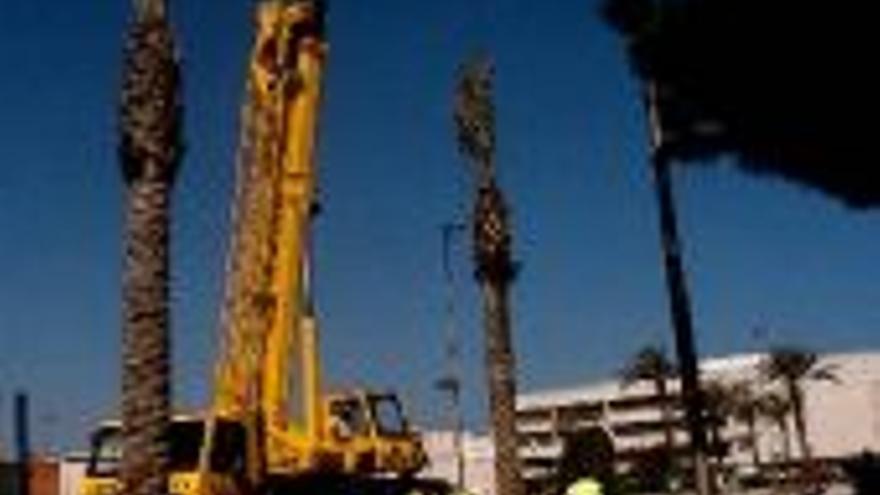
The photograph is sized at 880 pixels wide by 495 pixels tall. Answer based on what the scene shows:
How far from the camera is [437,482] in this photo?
28438 millimetres

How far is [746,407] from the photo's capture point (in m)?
129

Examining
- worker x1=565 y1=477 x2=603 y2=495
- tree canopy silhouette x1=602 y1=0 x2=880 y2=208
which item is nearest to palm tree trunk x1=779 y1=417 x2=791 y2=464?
worker x1=565 y1=477 x2=603 y2=495

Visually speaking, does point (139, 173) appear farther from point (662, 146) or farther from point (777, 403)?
point (777, 403)

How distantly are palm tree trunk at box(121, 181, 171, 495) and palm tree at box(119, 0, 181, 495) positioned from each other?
12mm

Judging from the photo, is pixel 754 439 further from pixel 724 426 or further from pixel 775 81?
pixel 775 81

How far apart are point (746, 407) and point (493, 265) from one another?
85.0m

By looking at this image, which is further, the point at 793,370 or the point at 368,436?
the point at 793,370

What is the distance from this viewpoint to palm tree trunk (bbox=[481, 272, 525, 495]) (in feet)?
142

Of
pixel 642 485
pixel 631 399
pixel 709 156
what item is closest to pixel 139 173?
pixel 709 156

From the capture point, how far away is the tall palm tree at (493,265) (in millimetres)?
43281

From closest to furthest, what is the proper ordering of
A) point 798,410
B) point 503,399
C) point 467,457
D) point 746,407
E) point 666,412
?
A: point 503,399, point 798,410, point 746,407, point 666,412, point 467,457

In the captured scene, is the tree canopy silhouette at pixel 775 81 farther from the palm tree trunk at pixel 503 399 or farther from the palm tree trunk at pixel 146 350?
the palm tree trunk at pixel 503 399

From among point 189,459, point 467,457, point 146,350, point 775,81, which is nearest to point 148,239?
point 146,350

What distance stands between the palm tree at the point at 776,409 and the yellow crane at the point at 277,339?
328 feet
